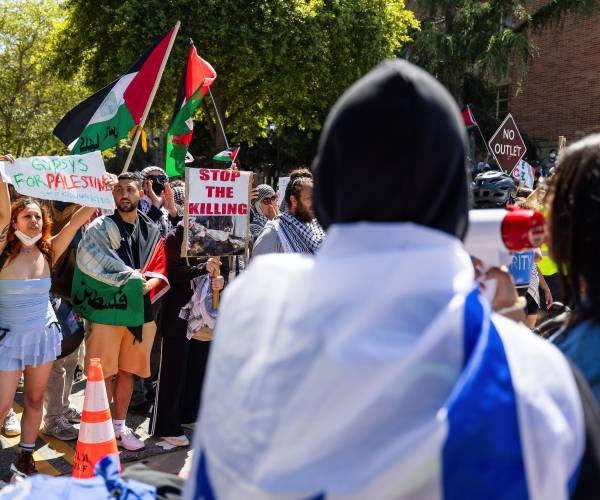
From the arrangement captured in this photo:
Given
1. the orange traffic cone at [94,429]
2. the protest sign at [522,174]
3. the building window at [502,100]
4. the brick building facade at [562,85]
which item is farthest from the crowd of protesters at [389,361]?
the building window at [502,100]

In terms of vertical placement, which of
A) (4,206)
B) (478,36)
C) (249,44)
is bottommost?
(4,206)

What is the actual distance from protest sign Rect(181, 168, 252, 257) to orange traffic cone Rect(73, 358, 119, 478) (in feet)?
3.61

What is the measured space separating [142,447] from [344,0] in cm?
1426

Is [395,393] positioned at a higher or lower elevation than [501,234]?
lower

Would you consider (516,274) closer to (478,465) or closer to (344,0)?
(478,465)

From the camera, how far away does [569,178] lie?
4.63ft

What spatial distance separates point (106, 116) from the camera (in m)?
5.29

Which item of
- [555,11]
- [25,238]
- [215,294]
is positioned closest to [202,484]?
[25,238]

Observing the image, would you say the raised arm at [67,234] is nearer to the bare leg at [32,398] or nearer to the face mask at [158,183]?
the bare leg at [32,398]

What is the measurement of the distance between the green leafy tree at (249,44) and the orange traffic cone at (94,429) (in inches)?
467

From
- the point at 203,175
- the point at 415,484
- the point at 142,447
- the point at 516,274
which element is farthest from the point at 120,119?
the point at 415,484

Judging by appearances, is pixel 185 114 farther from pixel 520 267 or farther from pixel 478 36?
pixel 478 36

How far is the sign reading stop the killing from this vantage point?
8648mm

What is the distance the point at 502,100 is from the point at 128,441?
2309 centimetres
